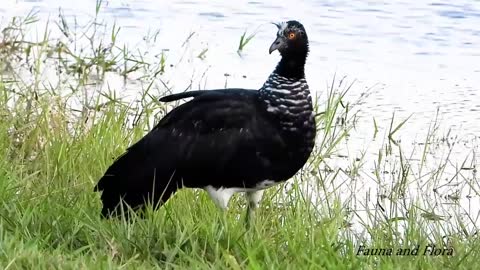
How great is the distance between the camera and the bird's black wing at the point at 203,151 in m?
5.20

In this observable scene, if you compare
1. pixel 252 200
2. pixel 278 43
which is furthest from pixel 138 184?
pixel 278 43

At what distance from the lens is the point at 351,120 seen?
8.62 m

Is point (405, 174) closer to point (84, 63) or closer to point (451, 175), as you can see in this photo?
point (451, 175)

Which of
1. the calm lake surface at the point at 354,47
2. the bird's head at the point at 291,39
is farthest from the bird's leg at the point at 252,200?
the calm lake surface at the point at 354,47

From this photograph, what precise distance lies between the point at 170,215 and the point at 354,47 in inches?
236

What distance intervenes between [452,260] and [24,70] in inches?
225

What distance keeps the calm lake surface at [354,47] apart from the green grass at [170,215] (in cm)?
62

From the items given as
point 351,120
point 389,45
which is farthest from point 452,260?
point 389,45

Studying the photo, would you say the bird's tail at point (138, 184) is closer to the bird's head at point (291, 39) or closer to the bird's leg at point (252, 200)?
the bird's leg at point (252, 200)

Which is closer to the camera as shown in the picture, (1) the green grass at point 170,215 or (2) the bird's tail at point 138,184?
(1) the green grass at point 170,215

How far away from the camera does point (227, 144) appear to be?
5.24 meters

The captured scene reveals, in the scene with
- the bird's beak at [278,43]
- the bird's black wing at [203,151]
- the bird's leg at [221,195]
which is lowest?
the bird's leg at [221,195]

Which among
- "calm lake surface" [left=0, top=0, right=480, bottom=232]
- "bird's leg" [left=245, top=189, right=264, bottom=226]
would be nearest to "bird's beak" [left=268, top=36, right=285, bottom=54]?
"bird's leg" [left=245, top=189, right=264, bottom=226]

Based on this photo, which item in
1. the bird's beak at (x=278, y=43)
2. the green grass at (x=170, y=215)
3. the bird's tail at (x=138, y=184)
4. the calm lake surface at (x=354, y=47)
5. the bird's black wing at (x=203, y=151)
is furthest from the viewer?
the calm lake surface at (x=354, y=47)
